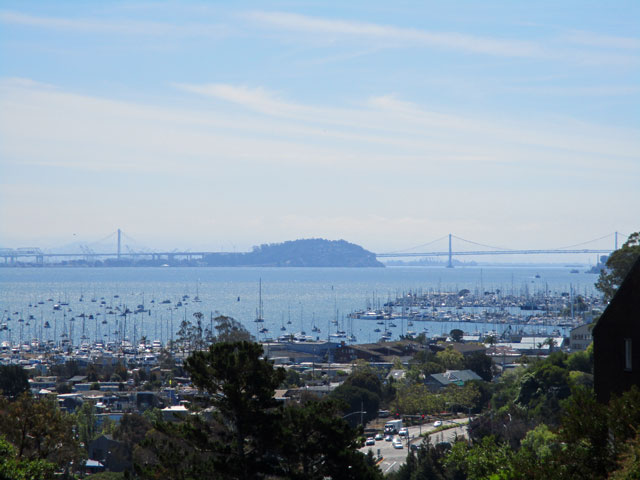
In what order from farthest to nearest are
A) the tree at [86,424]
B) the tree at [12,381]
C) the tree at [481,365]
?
the tree at [481,365] → the tree at [12,381] → the tree at [86,424]

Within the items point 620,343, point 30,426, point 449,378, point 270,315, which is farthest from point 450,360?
point 270,315

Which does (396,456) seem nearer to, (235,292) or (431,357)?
(431,357)

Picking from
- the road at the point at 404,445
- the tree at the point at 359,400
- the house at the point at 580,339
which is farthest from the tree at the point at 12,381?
the house at the point at 580,339

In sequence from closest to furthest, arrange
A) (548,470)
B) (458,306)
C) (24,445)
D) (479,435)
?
(548,470) → (24,445) → (479,435) → (458,306)

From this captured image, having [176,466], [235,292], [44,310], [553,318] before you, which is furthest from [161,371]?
[235,292]

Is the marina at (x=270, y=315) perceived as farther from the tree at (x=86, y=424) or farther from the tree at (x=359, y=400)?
the tree at (x=359, y=400)

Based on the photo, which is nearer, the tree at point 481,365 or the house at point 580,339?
the tree at point 481,365

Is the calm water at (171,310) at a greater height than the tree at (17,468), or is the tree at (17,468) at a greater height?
the tree at (17,468)
